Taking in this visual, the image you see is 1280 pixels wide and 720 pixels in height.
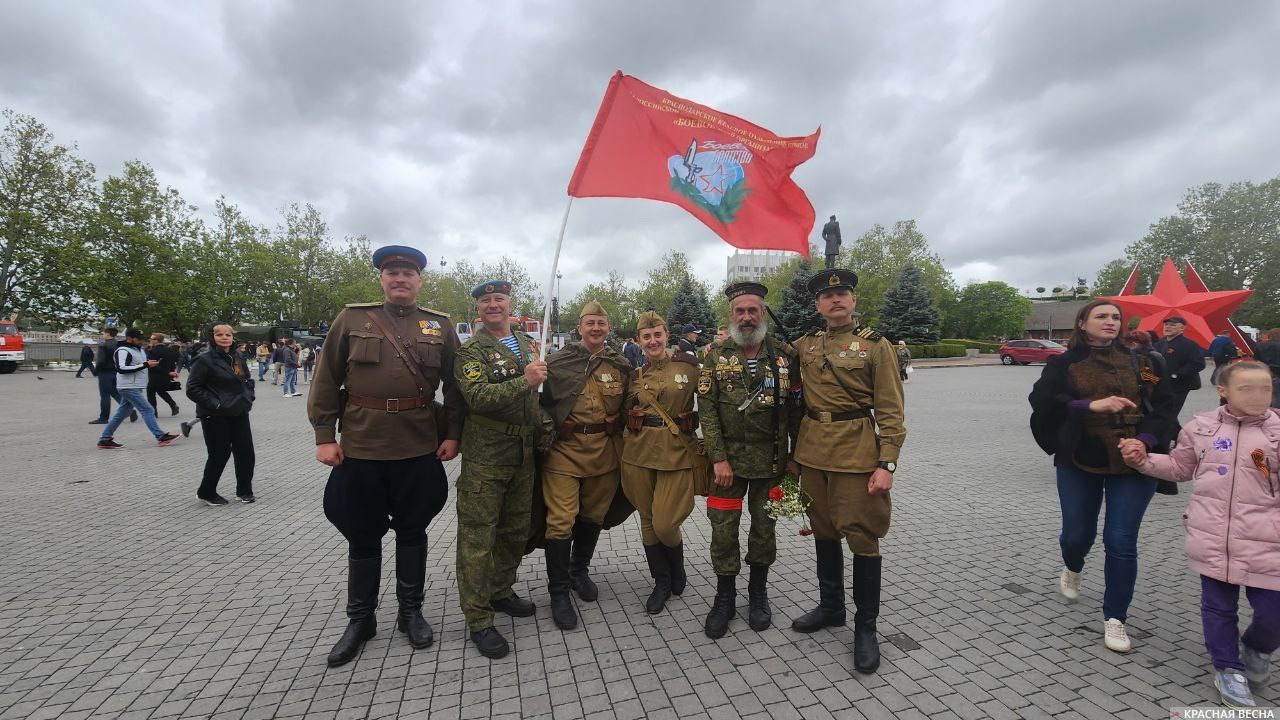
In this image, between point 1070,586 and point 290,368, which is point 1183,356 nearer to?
point 1070,586

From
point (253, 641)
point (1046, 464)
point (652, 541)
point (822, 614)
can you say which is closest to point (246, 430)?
point (253, 641)

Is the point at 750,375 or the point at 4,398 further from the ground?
the point at 750,375

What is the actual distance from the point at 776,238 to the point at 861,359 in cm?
121

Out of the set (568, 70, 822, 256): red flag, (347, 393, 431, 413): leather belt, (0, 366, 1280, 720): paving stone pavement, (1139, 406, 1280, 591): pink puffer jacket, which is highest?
(568, 70, 822, 256): red flag

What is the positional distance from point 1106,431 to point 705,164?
303cm

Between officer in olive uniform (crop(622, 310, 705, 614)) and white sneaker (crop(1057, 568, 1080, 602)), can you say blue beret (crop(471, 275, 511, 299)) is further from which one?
white sneaker (crop(1057, 568, 1080, 602))

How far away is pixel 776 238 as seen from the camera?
3.92 metres

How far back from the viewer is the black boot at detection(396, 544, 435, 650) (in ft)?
10.7

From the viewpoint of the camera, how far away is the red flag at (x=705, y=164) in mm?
3803

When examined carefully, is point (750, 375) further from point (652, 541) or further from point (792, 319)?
point (792, 319)

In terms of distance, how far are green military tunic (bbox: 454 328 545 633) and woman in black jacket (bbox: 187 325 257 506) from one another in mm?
4036

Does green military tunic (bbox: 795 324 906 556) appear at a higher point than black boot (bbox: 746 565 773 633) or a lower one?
higher

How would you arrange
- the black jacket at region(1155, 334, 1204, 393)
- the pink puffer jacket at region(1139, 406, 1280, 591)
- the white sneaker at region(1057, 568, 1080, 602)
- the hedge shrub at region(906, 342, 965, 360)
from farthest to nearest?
the hedge shrub at region(906, 342, 965, 360)
the black jacket at region(1155, 334, 1204, 393)
the white sneaker at region(1057, 568, 1080, 602)
the pink puffer jacket at region(1139, 406, 1280, 591)

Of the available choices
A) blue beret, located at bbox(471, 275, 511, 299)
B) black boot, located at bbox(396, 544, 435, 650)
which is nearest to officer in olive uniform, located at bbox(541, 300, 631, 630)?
blue beret, located at bbox(471, 275, 511, 299)
